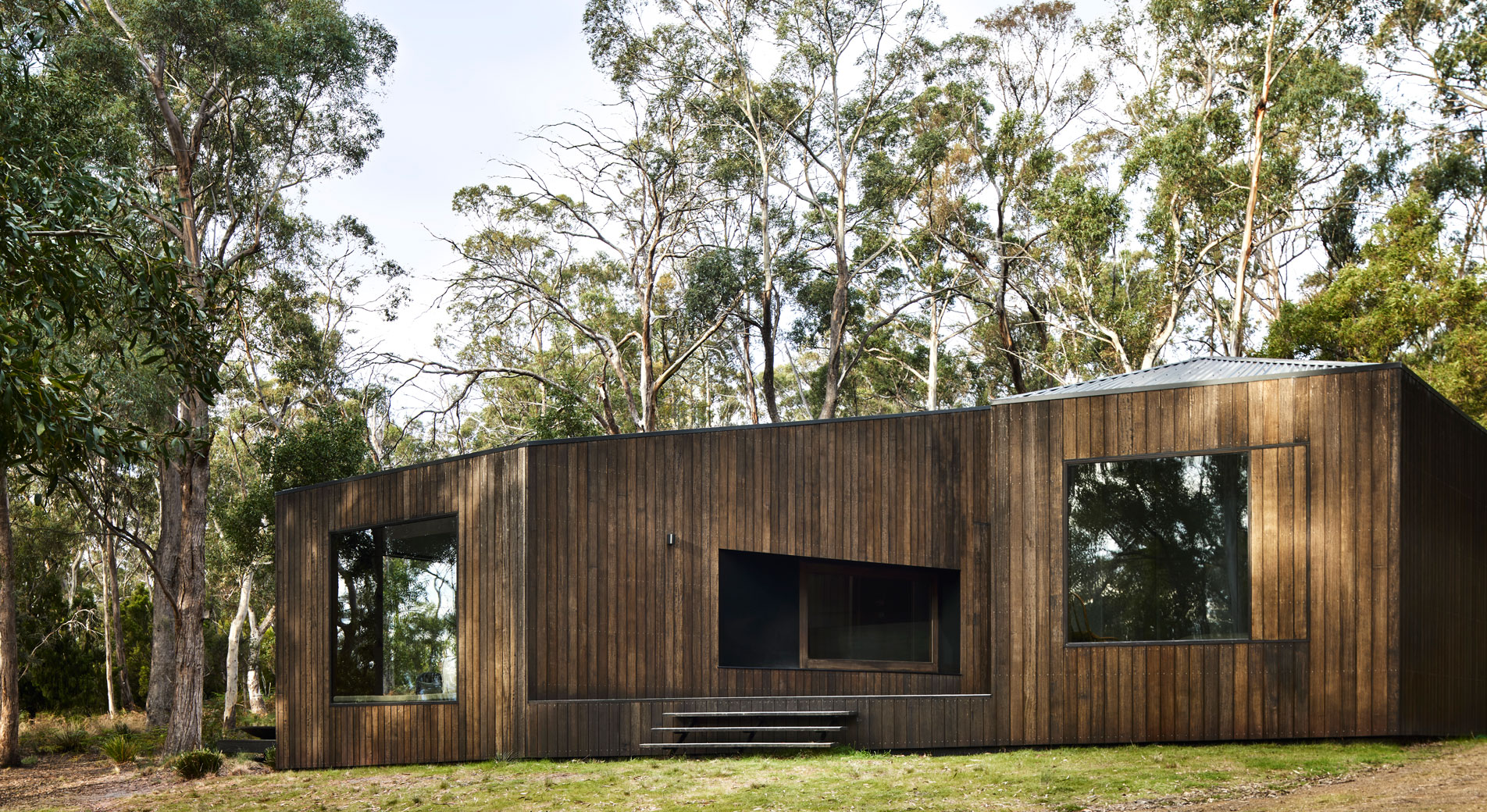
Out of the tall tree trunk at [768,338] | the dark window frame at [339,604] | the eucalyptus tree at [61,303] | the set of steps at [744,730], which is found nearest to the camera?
the eucalyptus tree at [61,303]

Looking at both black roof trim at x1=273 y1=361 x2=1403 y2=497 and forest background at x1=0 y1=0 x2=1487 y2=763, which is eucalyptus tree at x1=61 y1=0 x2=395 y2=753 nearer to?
forest background at x1=0 y1=0 x2=1487 y2=763

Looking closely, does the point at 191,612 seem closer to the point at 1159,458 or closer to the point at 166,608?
the point at 166,608

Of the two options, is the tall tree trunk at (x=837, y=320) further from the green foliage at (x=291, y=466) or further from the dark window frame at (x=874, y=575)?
the dark window frame at (x=874, y=575)

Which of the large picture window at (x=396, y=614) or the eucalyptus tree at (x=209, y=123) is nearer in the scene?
the large picture window at (x=396, y=614)

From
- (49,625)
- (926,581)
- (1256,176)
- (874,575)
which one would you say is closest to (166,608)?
(49,625)

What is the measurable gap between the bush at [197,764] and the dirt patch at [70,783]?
11.0 inches

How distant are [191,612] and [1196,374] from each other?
14.5m

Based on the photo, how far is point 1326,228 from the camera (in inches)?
841

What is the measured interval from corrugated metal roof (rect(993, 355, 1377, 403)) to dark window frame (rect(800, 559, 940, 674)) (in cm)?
200

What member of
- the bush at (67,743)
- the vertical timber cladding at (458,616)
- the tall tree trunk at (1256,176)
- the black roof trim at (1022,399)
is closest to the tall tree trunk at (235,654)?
the bush at (67,743)

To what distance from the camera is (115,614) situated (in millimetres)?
22438

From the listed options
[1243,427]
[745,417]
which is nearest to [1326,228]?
[745,417]

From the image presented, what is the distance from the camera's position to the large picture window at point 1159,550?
25.5ft

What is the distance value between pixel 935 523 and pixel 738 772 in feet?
9.52
